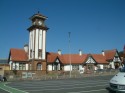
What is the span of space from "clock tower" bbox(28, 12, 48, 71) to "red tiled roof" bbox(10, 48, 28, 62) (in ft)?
6.29

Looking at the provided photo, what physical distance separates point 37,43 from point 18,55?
661 centimetres

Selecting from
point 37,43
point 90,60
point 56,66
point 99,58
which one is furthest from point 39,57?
point 99,58

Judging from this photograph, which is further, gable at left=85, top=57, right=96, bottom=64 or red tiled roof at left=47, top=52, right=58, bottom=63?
gable at left=85, top=57, right=96, bottom=64

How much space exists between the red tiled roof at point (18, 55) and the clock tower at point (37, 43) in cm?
192

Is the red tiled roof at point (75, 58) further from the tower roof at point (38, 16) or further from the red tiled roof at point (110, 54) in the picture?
the tower roof at point (38, 16)

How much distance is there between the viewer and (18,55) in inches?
2237

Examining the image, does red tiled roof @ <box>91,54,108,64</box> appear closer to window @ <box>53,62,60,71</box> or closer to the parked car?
window @ <box>53,62,60,71</box>

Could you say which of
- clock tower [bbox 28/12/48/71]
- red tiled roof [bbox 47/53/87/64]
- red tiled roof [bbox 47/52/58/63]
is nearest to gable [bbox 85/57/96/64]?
red tiled roof [bbox 47/53/87/64]

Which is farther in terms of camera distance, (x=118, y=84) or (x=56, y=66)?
(x=56, y=66)

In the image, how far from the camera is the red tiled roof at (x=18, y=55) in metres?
55.5

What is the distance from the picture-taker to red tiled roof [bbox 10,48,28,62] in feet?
182

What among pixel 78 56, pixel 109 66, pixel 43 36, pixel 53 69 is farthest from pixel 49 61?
pixel 109 66

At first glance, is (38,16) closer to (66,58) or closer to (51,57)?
(51,57)

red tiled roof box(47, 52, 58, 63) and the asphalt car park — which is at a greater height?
red tiled roof box(47, 52, 58, 63)
